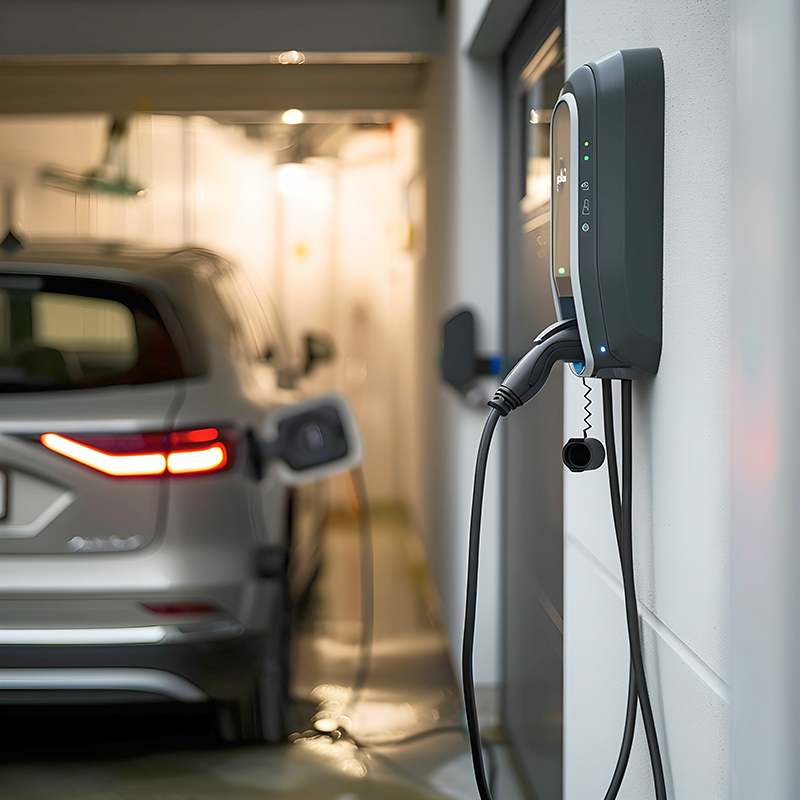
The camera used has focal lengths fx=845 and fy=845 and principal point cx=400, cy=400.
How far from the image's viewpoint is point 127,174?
573 cm

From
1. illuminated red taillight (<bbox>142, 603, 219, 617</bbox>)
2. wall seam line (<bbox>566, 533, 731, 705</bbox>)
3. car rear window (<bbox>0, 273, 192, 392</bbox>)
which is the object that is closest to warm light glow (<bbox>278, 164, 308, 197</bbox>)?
car rear window (<bbox>0, 273, 192, 392</bbox>)

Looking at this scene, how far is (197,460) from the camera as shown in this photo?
1939 millimetres

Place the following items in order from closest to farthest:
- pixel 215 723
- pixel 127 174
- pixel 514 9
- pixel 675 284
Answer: pixel 675 284 < pixel 514 9 < pixel 215 723 < pixel 127 174

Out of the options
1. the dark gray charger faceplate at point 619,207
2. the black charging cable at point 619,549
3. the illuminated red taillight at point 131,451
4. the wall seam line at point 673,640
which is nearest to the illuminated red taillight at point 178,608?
the illuminated red taillight at point 131,451

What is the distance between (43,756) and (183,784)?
17.2 inches

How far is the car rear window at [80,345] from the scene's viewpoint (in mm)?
1983

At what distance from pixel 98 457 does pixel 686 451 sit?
140 centimetres

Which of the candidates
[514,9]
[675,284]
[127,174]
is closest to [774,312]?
[675,284]

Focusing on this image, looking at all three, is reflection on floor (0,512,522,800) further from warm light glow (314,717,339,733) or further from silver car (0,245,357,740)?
silver car (0,245,357,740)

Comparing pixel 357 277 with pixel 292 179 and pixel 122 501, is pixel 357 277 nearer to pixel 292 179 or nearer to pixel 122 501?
pixel 292 179

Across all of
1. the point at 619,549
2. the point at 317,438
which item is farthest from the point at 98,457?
the point at 619,549

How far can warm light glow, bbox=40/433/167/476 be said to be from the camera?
1.88 meters

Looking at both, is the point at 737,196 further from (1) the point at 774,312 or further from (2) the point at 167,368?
(2) the point at 167,368

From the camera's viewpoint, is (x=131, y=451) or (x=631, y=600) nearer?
(x=631, y=600)
